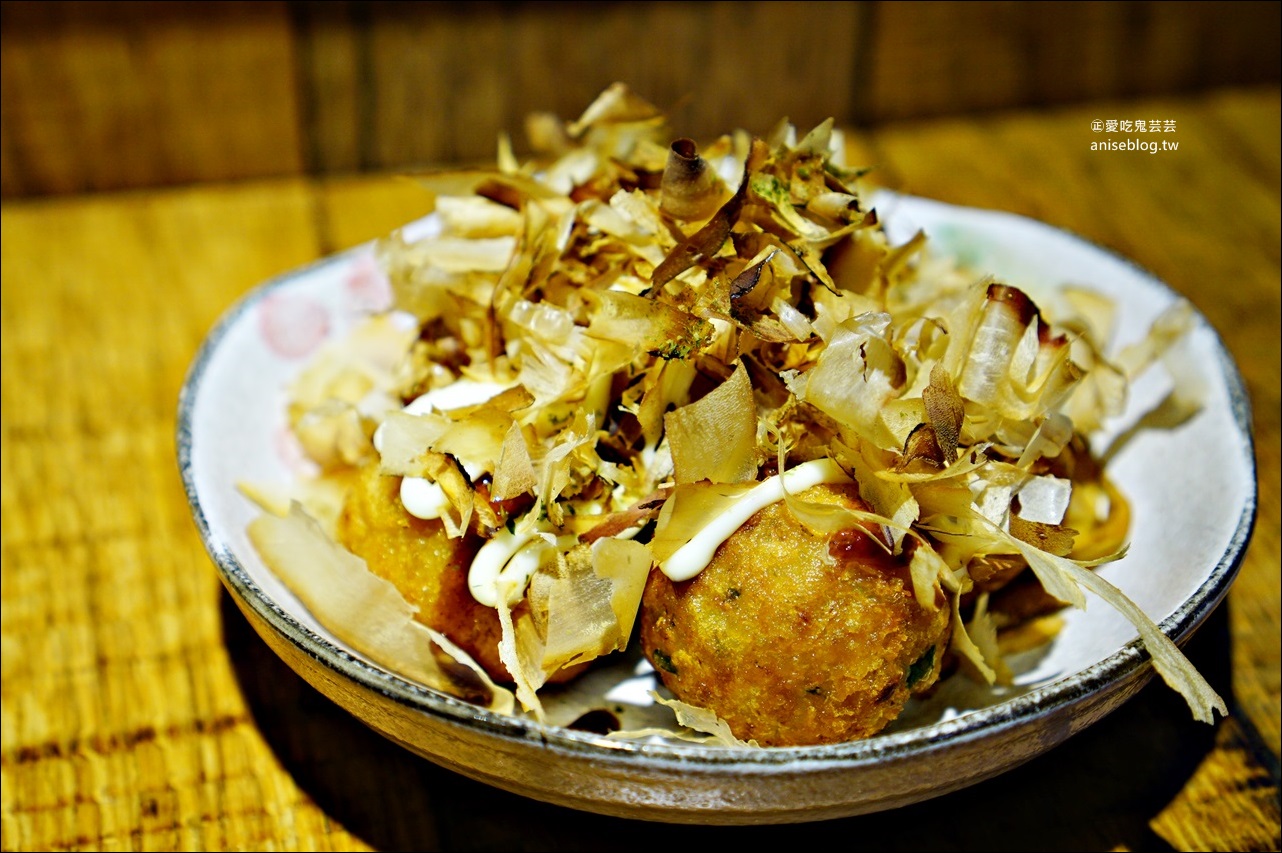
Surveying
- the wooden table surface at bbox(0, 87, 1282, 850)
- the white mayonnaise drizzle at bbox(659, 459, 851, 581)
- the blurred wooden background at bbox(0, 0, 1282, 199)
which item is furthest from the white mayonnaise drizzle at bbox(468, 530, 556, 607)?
the blurred wooden background at bbox(0, 0, 1282, 199)

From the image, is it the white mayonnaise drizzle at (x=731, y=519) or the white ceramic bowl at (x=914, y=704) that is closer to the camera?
the white ceramic bowl at (x=914, y=704)

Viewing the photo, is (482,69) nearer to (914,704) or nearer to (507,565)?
(507,565)

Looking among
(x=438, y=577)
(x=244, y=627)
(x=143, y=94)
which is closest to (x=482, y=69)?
(x=143, y=94)

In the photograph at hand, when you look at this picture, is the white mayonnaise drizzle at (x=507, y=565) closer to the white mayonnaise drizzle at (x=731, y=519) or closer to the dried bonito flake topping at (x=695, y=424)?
the dried bonito flake topping at (x=695, y=424)

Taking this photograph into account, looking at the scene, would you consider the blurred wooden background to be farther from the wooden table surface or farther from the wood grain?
the wooden table surface

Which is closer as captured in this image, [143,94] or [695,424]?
[695,424]

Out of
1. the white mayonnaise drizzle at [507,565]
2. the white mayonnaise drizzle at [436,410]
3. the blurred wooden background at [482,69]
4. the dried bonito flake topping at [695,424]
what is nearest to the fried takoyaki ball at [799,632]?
the dried bonito flake topping at [695,424]
